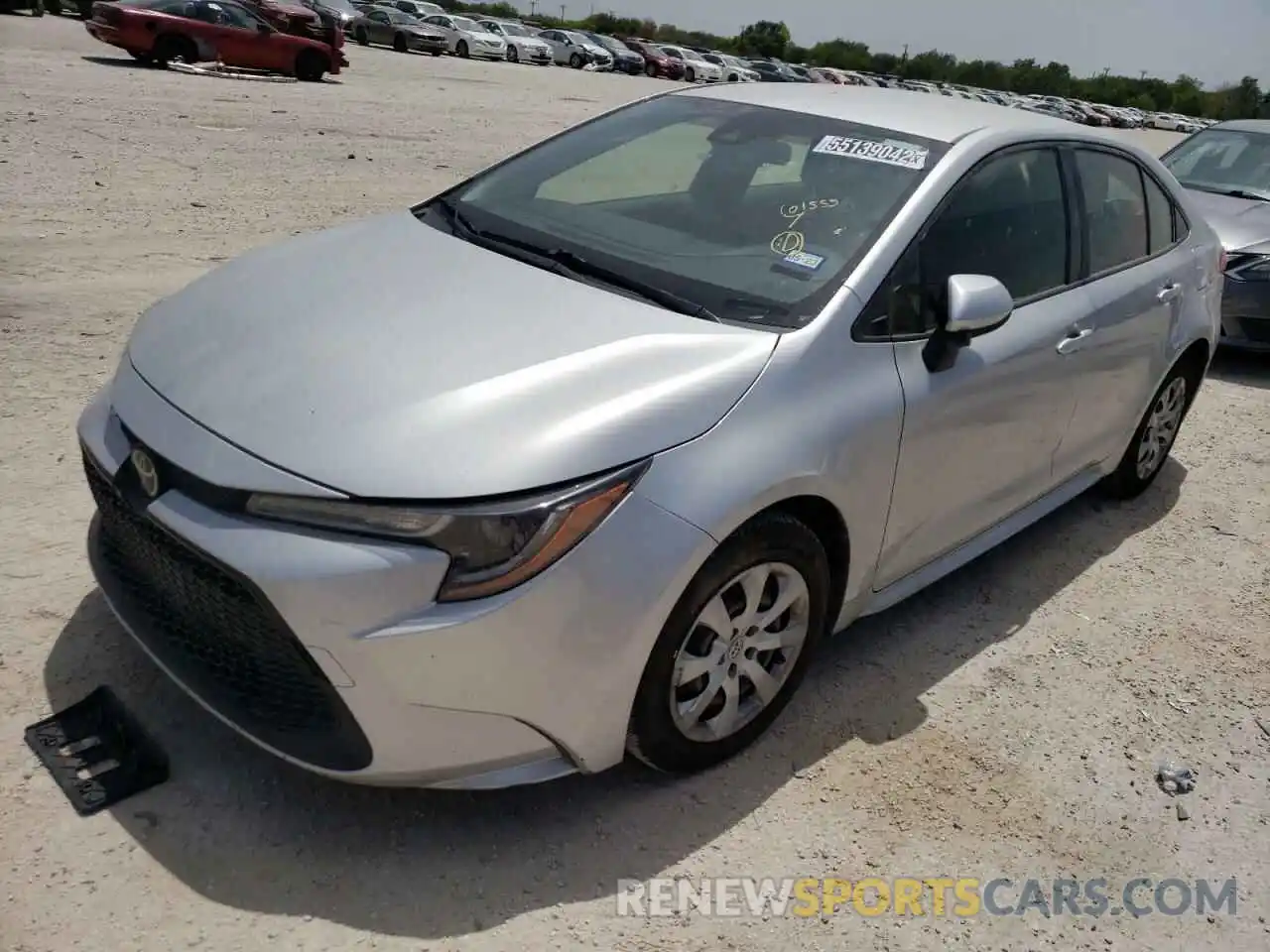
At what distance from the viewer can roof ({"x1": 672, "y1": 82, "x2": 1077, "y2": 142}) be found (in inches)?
139

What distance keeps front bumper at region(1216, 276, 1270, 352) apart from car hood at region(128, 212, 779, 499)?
18.3ft

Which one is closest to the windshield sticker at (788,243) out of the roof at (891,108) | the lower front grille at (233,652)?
the roof at (891,108)

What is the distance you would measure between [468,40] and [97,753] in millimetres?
35780

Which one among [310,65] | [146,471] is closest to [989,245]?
[146,471]

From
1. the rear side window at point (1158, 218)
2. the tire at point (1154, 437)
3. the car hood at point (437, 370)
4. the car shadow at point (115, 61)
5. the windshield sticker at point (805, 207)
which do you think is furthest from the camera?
the car shadow at point (115, 61)

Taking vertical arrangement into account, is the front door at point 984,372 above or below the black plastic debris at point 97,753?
above

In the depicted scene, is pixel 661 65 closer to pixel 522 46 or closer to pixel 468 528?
pixel 522 46

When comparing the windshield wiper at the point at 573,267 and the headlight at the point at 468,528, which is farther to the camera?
the windshield wiper at the point at 573,267

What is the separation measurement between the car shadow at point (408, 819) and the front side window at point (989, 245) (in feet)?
3.89

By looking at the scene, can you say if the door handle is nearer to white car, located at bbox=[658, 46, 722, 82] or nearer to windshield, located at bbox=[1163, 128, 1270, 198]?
windshield, located at bbox=[1163, 128, 1270, 198]

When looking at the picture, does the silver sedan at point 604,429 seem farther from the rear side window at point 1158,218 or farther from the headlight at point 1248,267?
the headlight at point 1248,267

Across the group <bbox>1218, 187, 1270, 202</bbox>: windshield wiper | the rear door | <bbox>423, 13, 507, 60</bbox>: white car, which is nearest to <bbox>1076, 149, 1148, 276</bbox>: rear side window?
the rear door

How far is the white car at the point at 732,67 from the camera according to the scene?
45000 millimetres

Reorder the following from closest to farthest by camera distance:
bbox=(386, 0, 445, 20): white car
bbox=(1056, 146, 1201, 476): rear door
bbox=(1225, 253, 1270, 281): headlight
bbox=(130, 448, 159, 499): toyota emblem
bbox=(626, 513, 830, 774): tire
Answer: bbox=(130, 448, 159, 499): toyota emblem
bbox=(626, 513, 830, 774): tire
bbox=(1056, 146, 1201, 476): rear door
bbox=(1225, 253, 1270, 281): headlight
bbox=(386, 0, 445, 20): white car
